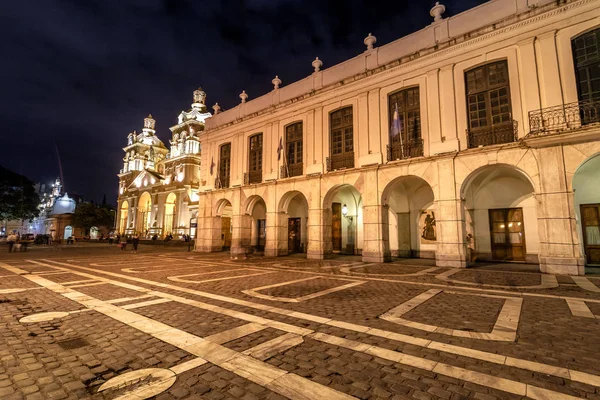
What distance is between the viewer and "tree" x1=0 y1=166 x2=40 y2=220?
122 ft

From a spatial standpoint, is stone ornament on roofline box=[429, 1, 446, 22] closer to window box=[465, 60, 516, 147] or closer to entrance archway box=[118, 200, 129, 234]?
window box=[465, 60, 516, 147]

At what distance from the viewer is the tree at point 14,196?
37.2m

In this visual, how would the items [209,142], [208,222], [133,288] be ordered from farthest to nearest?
[209,142] < [208,222] < [133,288]

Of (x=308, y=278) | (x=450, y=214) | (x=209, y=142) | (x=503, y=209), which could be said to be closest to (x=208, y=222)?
(x=209, y=142)

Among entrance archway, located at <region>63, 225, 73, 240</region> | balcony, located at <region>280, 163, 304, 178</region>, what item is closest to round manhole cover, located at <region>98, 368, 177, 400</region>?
balcony, located at <region>280, 163, 304, 178</region>

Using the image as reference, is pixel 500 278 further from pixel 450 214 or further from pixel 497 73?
pixel 497 73

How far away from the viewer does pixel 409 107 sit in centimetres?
1565

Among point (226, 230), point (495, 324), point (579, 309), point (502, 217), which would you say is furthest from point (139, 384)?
point (226, 230)

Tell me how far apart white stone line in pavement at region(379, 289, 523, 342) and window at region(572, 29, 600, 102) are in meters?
9.95

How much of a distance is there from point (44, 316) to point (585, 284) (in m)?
13.6

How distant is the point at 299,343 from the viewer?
421 centimetres

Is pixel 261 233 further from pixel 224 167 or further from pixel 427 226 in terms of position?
pixel 427 226

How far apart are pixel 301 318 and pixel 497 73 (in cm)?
1446

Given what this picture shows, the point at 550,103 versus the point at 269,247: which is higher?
the point at 550,103
